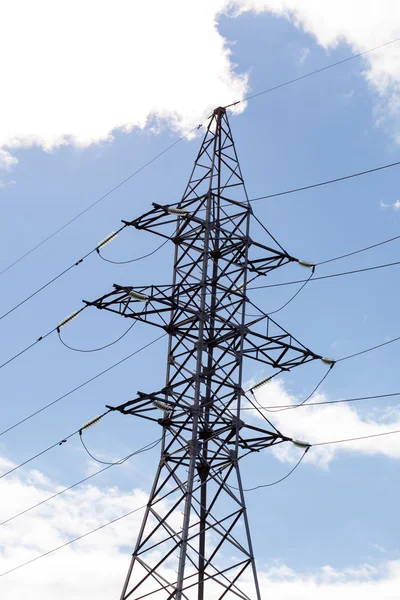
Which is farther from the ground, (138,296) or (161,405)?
(138,296)

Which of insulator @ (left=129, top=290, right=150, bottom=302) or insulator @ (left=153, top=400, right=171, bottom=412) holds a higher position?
insulator @ (left=129, top=290, right=150, bottom=302)

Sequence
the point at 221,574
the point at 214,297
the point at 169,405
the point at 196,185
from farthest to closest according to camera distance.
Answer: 1. the point at 196,185
2. the point at 214,297
3. the point at 169,405
4. the point at 221,574

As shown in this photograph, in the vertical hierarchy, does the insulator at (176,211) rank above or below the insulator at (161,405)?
above

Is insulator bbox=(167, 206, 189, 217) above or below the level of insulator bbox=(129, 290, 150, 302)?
above

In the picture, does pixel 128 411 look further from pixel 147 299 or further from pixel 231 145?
pixel 231 145

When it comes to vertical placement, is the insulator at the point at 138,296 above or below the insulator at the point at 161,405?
above

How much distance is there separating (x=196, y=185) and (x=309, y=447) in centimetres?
1018

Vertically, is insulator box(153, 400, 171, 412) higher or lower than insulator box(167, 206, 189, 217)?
lower

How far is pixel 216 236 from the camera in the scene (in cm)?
3428

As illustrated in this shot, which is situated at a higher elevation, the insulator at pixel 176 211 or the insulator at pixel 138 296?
the insulator at pixel 176 211

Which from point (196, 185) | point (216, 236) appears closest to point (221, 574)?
point (216, 236)

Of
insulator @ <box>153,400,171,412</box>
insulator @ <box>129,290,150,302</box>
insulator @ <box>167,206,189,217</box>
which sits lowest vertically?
insulator @ <box>153,400,171,412</box>

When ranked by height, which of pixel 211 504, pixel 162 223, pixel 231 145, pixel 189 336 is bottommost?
pixel 211 504

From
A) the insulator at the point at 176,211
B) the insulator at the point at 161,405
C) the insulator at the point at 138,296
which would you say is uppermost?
the insulator at the point at 176,211
